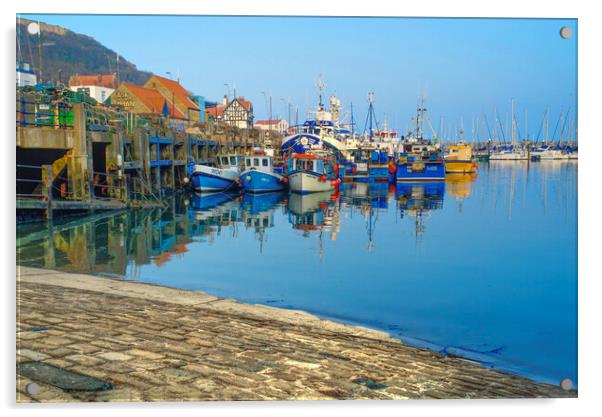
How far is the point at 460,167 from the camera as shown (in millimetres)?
50938

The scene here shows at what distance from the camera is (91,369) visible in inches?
194

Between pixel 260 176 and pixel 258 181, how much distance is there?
0.94 feet

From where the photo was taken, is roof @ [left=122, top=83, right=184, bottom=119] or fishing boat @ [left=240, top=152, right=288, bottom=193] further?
roof @ [left=122, top=83, right=184, bottom=119]

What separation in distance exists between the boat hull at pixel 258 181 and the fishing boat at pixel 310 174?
3.28 feet

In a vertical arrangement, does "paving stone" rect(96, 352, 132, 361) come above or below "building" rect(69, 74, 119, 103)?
below

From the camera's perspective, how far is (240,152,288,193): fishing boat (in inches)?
1319

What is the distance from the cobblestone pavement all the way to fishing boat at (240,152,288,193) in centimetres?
2605

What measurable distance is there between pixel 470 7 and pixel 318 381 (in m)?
3.39

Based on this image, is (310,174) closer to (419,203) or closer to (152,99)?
(419,203)

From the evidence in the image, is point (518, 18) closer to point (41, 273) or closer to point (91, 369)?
point (91, 369)

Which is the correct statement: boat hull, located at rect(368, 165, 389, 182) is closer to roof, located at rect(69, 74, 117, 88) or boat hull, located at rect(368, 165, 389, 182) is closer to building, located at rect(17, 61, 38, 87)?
roof, located at rect(69, 74, 117, 88)

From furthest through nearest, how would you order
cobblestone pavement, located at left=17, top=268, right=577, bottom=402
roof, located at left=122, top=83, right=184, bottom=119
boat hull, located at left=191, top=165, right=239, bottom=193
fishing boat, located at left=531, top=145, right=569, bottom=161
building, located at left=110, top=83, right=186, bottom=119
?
roof, located at left=122, top=83, right=184, bottom=119, building, located at left=110, top=83, right=186, bottom=119, boat hull, located at left=191, top=165, right=239, bottom=193, fishing boat, located at left=531, top=145, right=569, bottom=161, cobblestone pavement, located at left=17, top=268, right=577, bottom=402

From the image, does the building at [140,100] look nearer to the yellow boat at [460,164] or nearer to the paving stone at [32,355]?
the yellow boat at [460,164]

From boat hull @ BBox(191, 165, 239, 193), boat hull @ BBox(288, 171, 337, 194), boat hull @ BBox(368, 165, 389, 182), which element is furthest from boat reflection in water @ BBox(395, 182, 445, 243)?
boat hull @ BBox(191, 165, 239, 193)
